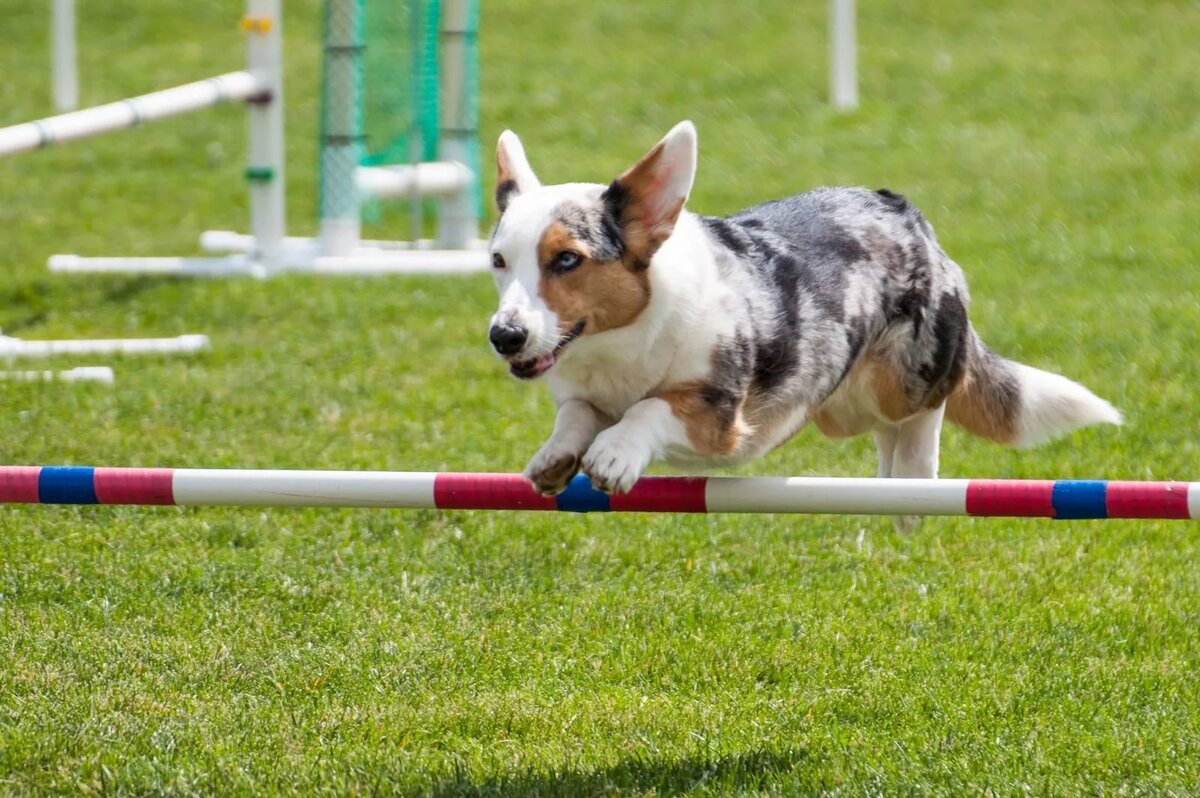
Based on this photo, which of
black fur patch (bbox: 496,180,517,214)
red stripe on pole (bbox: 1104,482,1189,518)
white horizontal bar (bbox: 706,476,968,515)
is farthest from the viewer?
black fur patch (bbox: 496,180,517,214)

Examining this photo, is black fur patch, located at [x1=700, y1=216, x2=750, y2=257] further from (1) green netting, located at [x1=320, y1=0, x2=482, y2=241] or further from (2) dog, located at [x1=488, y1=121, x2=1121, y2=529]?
(1) green netting, located at [x1=320, y1=0, x2=482, y2=241]

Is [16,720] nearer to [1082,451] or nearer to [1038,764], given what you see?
[1038,764]

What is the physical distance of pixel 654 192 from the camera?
12.5ft

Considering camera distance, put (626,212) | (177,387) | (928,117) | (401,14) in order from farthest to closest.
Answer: (928,117)
(401,14)
(177,387)
(626,212)

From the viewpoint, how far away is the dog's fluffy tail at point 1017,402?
194 inches

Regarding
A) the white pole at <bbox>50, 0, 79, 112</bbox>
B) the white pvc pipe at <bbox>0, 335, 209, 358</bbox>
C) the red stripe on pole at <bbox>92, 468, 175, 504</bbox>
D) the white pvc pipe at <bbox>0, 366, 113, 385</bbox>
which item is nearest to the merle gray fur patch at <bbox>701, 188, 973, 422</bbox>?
the red stripe on pole at <bbox>92, 468, 175, 504</bbox>

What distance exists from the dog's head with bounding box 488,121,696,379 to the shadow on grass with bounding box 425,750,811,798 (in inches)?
34.2

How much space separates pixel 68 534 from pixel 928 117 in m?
9.85

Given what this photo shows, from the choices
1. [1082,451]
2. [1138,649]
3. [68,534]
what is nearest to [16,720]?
[68,534]

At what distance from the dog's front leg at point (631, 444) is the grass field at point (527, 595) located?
0.69 metres

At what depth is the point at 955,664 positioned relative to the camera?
4523 mm

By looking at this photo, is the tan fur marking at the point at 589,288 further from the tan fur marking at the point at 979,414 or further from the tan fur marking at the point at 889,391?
the tan fur marking at the point at 979,414

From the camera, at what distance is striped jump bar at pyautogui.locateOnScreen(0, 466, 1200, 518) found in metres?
3.49

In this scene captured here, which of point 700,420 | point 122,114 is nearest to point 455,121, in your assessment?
point 122,114
